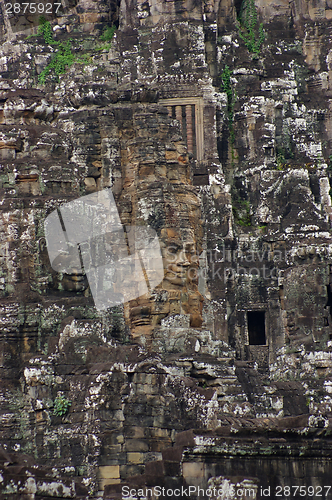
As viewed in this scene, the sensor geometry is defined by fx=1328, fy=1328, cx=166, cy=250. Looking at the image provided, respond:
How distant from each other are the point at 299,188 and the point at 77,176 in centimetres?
1684

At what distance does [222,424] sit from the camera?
3084 centimetres

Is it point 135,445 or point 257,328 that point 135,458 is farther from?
point 257,328

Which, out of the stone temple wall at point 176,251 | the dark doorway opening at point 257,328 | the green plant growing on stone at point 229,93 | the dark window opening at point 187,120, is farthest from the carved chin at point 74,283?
the green plant growing on stone at point 229,93

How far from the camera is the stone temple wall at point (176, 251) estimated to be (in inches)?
1188

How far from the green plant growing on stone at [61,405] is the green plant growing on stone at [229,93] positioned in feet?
78.2

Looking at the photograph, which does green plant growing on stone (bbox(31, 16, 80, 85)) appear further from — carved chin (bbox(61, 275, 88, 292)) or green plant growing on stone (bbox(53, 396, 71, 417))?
green plant growing on stone (bbox(53, 396, 71, 417))

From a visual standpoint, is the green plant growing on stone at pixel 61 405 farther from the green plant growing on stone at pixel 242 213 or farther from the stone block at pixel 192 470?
the green plant growing on stone at pixel 242 213

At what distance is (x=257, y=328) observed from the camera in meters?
49.1

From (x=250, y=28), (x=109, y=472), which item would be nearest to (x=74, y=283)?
(x=109, y=472)

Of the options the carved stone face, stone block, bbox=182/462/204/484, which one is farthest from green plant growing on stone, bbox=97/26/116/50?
stone block, bbox=182/462/204/484

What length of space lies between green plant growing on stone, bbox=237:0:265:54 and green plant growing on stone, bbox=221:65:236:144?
2019mm

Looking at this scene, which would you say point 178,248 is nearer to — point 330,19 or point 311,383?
point 311,383

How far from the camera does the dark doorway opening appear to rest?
48969 mm

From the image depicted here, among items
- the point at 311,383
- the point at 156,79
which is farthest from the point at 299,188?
the point at 311,383
